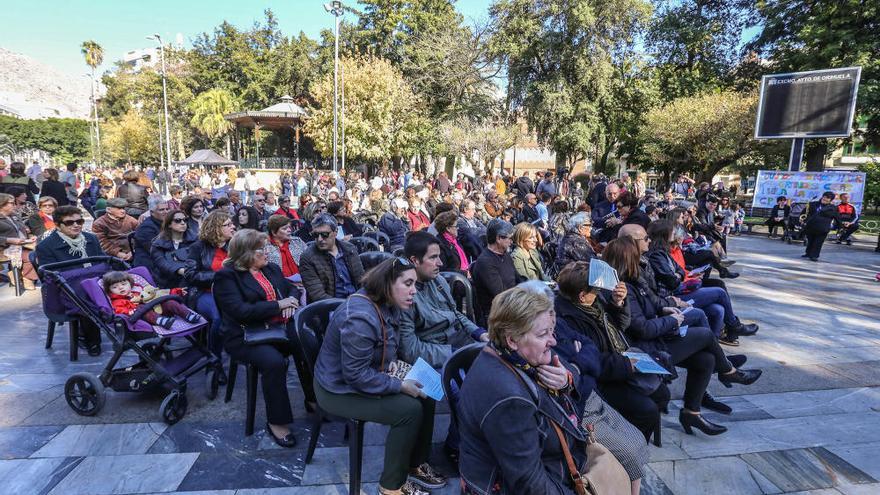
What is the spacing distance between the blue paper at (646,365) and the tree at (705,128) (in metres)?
23.8

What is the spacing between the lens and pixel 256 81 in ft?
131

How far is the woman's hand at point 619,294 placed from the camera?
3045mm

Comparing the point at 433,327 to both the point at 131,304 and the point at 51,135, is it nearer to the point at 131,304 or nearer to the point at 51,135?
the point at 131,304

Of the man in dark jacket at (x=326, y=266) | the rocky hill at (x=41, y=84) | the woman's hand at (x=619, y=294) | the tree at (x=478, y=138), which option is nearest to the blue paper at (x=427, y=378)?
the woman's hand at (x=619, y=294)

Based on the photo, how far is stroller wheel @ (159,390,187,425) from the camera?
3.43 m

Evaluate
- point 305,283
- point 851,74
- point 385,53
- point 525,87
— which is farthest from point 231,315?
point 385,53

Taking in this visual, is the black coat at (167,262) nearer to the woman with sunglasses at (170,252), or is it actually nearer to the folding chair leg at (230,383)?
the woman with sunglasses at (170,252)

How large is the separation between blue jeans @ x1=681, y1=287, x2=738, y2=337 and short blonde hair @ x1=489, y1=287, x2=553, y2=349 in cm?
362

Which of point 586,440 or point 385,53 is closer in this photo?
point 586,440

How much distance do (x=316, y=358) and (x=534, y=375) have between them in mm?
1531

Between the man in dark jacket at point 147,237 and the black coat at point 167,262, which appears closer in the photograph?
the black coat at point 167,262

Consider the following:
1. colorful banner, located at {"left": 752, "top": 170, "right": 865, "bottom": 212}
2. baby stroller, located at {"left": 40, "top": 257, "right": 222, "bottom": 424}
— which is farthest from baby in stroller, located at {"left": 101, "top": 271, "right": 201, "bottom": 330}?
colorful banner, located at {"left": 752, "top": 170, "right": 865, "bottom": 212}

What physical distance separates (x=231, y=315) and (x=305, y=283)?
2.72 feet

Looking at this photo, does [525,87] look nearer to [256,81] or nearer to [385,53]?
[385,53]
